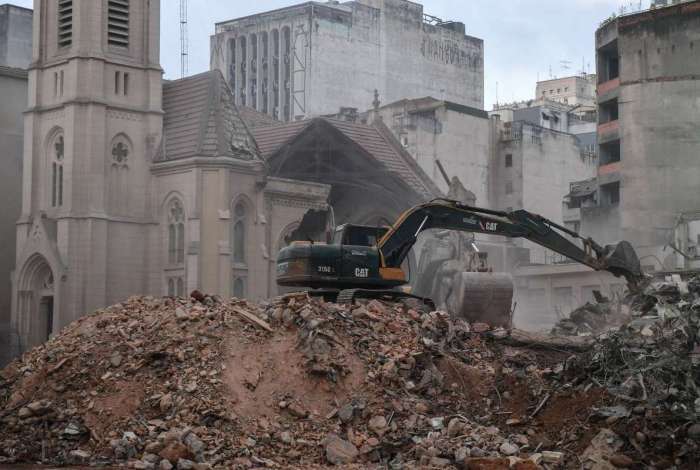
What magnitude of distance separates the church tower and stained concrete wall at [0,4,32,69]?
1239 cm

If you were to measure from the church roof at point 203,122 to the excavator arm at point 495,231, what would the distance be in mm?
26151

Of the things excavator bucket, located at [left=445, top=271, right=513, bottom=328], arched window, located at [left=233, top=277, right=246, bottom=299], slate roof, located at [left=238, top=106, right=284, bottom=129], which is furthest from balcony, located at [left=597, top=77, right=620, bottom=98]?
excavator bucket, located at [left=445, top=271, right=513, bottom=328]

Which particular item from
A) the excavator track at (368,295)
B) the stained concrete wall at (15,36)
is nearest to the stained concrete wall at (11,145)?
the stained concrete wall at (15,36)

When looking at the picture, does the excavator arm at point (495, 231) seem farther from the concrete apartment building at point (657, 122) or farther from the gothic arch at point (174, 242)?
the concrete apartment building at point (657, 122)

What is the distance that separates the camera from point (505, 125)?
87062 millimetres

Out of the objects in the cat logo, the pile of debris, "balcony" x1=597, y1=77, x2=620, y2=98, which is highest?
"balcony" x1=597, y1=77, x2=620, y2=98

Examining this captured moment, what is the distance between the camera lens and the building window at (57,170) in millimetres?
57406

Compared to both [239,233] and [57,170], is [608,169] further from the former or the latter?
[57,170]

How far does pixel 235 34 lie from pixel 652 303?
71.0 metres

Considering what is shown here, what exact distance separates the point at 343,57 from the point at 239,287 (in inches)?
1354

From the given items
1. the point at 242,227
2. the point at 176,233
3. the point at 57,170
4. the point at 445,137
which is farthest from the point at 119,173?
the point at 445,137

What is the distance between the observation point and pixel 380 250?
29.5 metres

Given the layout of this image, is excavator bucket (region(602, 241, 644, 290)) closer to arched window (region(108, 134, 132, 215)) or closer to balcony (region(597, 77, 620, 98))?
arched window (region(108, 134, 132, 215))

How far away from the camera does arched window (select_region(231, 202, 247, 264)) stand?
5669 centimetres
